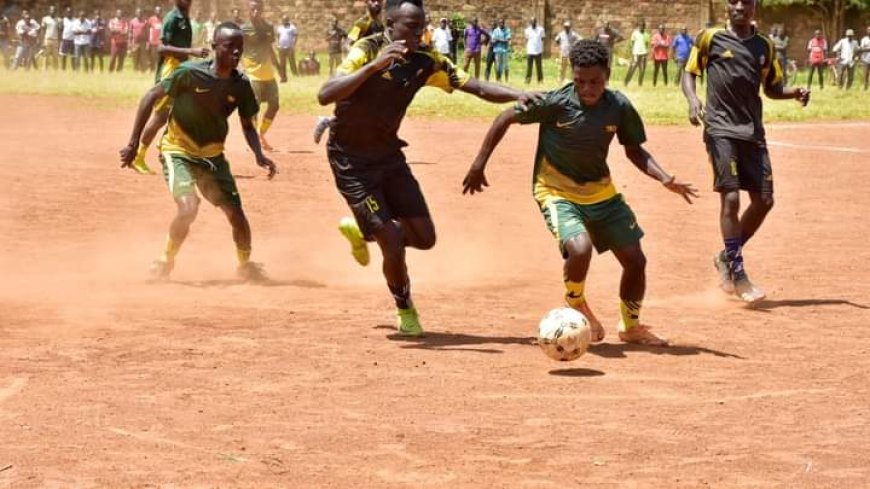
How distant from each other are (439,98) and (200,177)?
71.7 feet

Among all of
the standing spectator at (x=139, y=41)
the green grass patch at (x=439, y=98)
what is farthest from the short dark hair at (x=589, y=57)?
the standing spectator at (x=139, y=41)

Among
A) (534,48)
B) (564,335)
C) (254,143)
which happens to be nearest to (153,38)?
(534,48)

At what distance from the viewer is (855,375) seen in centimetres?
874

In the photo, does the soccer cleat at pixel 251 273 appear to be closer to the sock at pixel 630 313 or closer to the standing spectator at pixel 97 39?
the sock at pixel 630 313

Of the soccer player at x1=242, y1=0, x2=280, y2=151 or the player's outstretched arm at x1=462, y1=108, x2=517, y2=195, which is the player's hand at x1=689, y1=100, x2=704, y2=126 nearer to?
the player's outstretched arm at x1=462, y1=108, x2=517, y2=195

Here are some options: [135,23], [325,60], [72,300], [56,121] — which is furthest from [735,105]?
[325,60]

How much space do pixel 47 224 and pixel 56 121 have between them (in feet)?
39.5

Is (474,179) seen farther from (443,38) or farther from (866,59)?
(866,59)

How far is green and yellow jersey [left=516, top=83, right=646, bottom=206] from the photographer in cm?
930

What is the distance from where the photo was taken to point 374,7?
16.8m

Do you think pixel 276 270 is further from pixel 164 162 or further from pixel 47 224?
pixel 47 224

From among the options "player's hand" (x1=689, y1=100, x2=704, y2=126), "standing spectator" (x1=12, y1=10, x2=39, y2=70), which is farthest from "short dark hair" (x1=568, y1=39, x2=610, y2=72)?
Answer: "standing spectator" (x1=12, y1=10, x2=39, y2=70)

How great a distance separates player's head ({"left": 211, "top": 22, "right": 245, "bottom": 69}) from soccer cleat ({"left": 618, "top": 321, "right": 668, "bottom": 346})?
392 centimetres

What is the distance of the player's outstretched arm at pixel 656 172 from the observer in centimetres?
921
